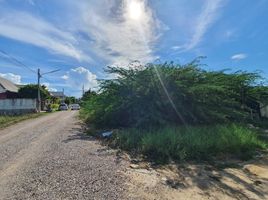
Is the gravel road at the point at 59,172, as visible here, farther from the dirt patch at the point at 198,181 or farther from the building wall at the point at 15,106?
the building wall at the point at 15,106

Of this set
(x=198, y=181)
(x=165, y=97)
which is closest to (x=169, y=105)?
(x=165, y=97)

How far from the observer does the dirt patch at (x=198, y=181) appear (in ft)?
18.9

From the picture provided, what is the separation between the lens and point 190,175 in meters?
7.14

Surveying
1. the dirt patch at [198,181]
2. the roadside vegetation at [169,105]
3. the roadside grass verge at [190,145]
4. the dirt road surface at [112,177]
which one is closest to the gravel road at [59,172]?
the dirt road surface at [112,177]

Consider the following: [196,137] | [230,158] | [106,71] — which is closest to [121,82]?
[106,71]

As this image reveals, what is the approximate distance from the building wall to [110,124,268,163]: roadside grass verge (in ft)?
92.0

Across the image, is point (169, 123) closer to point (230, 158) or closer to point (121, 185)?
point (230, 158)

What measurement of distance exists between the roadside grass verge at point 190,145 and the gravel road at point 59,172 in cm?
108

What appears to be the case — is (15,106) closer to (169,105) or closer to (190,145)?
(169,105)

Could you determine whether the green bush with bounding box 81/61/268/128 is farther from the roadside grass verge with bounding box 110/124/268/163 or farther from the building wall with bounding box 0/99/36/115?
the building wall with bounding box 0/99/36/115

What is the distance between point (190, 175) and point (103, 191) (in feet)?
8.43

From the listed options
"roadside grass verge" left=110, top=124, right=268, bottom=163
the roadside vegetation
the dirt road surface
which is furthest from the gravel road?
the roadside vegetation

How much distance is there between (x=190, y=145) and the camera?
9.25m

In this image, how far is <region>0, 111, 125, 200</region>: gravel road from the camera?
208 inches
